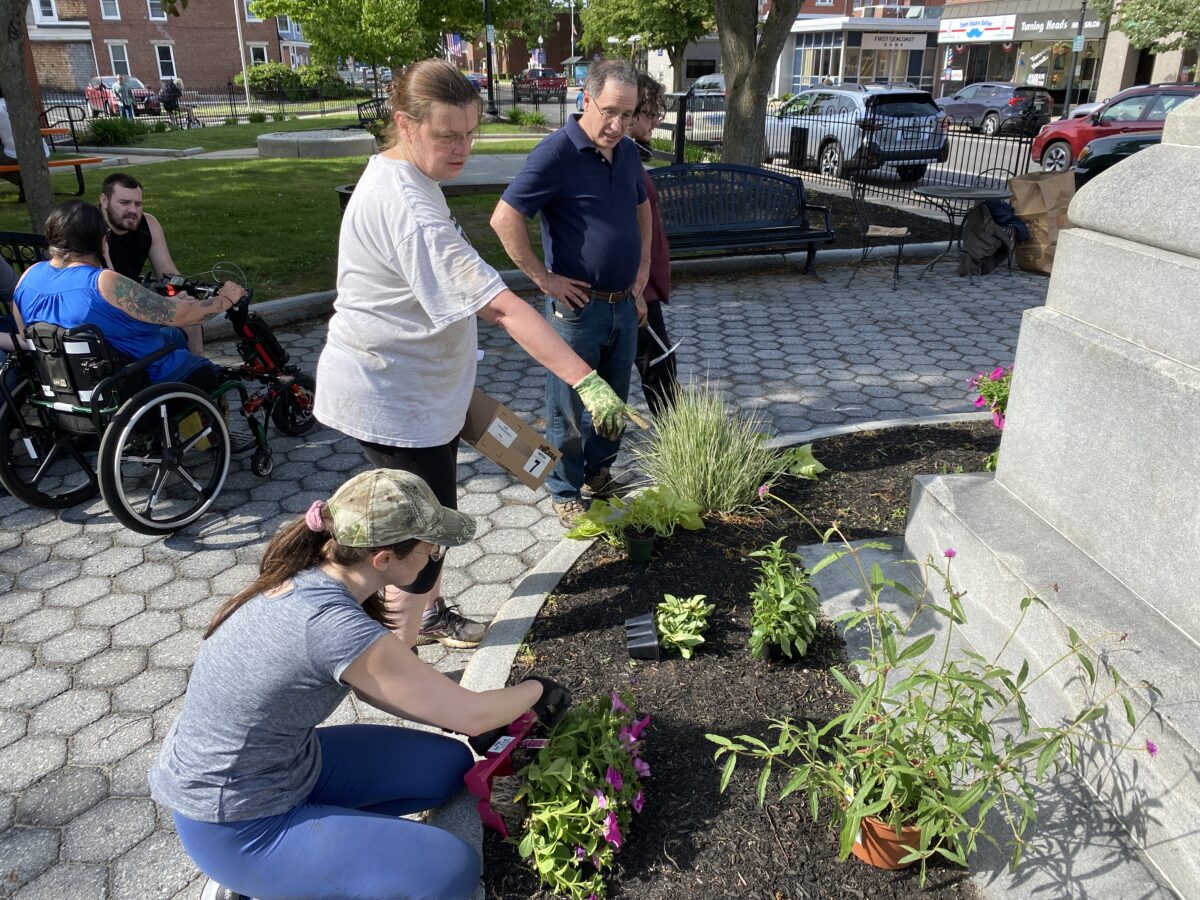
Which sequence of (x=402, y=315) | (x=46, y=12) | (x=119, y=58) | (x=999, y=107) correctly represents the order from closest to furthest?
(x=402, y=315)
(x=999, y=107)
(x=46, y=12)
(x=119, y=58)

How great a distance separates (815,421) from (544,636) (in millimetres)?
2825

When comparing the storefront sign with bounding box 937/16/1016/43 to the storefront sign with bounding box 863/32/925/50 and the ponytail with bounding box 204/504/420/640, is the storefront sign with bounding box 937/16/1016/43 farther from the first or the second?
the ponytail with bounding box 204/504/420/640

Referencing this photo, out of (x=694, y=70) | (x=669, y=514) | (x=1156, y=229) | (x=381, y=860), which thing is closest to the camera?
(x=381, y=860)

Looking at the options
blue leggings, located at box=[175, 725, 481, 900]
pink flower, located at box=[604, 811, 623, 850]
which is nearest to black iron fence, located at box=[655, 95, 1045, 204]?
pink flower, located at box=[604, 811, 623, 850]

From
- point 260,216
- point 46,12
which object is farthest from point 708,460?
point 46,12

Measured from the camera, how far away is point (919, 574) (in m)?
3.43

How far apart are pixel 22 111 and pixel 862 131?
46.1 ft

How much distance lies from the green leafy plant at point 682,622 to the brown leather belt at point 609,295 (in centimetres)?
137

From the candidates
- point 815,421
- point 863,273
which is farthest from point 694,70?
point 815,421

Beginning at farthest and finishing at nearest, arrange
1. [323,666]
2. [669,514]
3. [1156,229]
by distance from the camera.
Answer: [669,514], [1156,229], [323,666]

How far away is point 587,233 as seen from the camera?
379cm

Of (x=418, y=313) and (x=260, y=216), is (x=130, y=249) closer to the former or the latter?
(x=418, y=313)

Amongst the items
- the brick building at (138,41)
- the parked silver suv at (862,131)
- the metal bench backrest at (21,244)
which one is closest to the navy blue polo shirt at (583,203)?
the metal bench backrest at (21,244)

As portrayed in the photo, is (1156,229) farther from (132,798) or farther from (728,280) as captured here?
(728,280)
